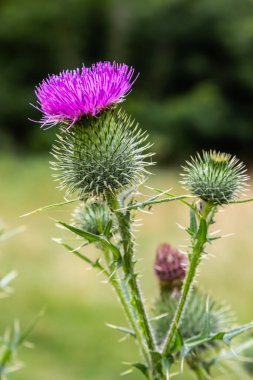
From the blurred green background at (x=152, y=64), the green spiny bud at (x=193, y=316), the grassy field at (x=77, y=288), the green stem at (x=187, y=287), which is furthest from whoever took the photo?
the blurred green background at (x=152, y=64)

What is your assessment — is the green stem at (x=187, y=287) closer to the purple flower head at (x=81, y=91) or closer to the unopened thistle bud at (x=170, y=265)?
the purple flower head at (x=81, y=91)

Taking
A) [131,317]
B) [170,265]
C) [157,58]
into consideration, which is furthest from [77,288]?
[157,58]

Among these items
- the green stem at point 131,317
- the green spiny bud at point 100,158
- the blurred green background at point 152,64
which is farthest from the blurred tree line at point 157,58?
the green stem at point 131,317

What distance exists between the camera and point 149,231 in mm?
13344

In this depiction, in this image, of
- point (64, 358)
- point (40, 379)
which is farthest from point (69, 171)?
point (64, 358)

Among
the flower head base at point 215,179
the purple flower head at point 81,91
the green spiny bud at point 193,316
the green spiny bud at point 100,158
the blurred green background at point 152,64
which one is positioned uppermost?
the blurred green background at point 152,64

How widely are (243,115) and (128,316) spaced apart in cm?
2273

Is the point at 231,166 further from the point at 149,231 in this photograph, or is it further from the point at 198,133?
the point at 198,133

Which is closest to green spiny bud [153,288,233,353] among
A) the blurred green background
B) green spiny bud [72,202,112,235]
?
green spiny bud [72,202,112,235]

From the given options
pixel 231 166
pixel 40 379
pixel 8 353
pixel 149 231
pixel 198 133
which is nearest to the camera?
pixel 231 166

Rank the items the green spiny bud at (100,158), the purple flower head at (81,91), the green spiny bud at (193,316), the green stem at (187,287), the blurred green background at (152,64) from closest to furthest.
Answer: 1. the green stem at (187,287)
2. the purple flower head at (81,91)
3. the green spiny bud at (100,158)
4. the green spiny bud at (193,316)
5. the blurred green background at (152,64)

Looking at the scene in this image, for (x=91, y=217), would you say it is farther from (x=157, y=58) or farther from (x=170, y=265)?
(x=157, y=58)

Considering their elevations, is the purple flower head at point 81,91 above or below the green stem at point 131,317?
above

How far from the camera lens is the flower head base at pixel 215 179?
191cm
